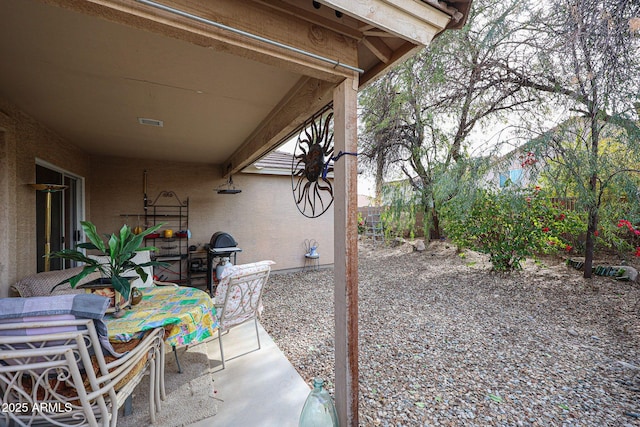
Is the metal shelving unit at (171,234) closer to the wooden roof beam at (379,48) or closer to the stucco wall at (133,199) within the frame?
the stucco wall at (133,199)

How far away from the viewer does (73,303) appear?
1.18 meters

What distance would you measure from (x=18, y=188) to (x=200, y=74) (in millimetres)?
2399

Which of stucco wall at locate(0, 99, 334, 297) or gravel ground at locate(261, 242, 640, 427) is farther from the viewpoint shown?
stucco wall at locate(0, 99, 334, 297)

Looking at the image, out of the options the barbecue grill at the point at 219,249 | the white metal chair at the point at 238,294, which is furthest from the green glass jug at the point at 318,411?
the barbecue grill at the point at 219,249

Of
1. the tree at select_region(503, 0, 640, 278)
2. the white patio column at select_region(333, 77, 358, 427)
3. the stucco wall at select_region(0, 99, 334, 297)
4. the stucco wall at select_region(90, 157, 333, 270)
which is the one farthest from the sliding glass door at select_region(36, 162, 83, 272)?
the tree at select_region(503, 0, 640, 278)

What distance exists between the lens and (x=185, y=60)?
1.92 metres

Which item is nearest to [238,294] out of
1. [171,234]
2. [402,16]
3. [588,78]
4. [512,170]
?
[402,16]

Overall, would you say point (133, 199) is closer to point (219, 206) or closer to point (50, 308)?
point (219, 206)

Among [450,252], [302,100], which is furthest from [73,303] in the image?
[450,252]

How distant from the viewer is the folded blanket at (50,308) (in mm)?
1132

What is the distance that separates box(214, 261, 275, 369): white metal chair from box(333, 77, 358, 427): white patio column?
1.25 m

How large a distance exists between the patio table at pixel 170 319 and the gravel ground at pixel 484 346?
108 centimetres

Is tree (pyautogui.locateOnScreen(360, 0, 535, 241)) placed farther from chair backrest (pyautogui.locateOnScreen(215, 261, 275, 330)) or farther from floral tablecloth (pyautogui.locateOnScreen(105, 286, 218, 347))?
floral tablecloth (pyautogui.locateOnScreen(105, 286, 218, 347))

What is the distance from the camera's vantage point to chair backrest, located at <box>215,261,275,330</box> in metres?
2.49
